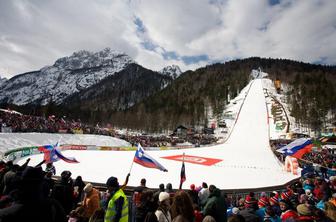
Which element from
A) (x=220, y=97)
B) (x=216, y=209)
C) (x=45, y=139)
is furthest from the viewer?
(x=220, y=97)

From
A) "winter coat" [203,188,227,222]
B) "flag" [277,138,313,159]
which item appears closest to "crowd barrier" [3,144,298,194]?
"flag" [277,138,313,159]

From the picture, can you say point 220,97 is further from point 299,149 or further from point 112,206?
point 112,206

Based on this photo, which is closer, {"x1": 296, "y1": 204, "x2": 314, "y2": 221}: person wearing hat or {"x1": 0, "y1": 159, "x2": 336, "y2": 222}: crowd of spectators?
{"x1": 0, "y1": 159, "x2": 336, "y2": 222}: crowd of spectators

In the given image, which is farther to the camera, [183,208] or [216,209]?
[216,209]

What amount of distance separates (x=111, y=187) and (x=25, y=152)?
26.1 meters

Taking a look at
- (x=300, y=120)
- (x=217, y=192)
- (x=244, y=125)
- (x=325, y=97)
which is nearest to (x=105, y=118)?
(x=244, y=125)

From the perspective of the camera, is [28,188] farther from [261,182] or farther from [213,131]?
[213,131]

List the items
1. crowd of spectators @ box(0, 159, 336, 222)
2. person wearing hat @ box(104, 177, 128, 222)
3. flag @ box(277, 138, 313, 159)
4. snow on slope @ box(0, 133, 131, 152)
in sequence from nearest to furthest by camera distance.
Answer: crowd of spectators @ box(0, 159, 336, 222) → person wearing hat @ box(104, 177, 128, 222) → flag @ box(277, 138, 313, 159) → snow on slope @ box(0, 133, 131, 152)

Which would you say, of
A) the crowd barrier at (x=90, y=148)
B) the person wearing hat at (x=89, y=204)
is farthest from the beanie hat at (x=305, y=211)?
the crowd barrier at (x=90, y=148)

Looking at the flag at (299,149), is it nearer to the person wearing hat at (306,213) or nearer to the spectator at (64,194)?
the person wearing hat at (306,213)

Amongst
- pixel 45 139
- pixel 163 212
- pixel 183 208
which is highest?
pixel 45 139

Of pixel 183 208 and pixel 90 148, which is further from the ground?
pixel 183 208

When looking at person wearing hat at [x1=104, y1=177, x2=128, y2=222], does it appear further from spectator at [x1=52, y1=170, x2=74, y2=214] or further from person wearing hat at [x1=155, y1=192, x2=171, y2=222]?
spectator at [x1=52, y1=170, x2=74, y2=214]

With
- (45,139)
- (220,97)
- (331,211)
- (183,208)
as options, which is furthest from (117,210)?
(220,97)
